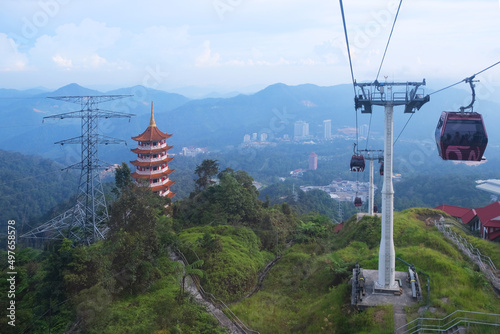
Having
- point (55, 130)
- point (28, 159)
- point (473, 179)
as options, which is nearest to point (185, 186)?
point (28, 159)

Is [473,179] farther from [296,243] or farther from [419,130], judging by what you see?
[419,130]

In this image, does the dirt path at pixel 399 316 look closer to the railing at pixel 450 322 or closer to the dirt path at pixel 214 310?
the railing at pixel 450 322

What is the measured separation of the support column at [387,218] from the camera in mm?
11367

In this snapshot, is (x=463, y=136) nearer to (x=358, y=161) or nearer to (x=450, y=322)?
(x=450, y=322)

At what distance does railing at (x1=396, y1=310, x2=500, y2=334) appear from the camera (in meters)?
9.43

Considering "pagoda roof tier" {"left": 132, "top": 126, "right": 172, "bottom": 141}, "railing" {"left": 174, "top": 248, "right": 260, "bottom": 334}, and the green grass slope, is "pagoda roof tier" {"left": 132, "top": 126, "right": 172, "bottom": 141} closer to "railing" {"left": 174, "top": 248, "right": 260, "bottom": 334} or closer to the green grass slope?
the green grass slope

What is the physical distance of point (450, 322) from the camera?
9.82 m

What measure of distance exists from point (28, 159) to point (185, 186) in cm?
3961

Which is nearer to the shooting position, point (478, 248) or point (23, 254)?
point (478, 248)

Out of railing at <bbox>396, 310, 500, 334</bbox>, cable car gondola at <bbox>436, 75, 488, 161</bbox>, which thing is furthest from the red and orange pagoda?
cable car gondola at <bbox>436, 75, 488, 161</bbox>

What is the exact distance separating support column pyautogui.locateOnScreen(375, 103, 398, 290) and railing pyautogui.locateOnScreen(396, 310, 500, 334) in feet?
5.98

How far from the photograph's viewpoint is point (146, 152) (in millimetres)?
32375

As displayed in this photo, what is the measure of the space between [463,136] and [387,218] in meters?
3.31

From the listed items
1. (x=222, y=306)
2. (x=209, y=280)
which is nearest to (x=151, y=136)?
(x=209, y=280)
